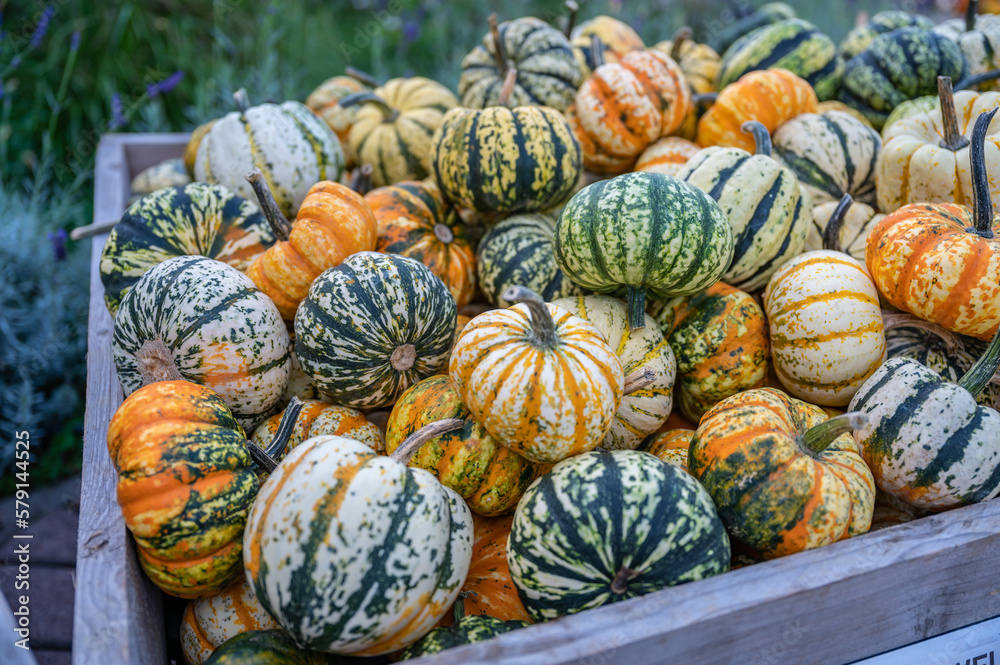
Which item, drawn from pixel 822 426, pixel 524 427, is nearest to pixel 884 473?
pixel 822 426

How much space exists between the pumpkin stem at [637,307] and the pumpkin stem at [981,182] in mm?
976

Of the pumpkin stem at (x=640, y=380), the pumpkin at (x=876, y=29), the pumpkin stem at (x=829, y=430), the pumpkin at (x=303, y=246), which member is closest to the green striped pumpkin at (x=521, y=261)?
the pumpkin at (x=303, y=246)

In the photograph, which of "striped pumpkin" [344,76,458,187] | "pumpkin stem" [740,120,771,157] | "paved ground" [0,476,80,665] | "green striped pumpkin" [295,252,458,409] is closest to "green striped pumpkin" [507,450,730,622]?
"green striped pumpkin" [295,252,458,409]

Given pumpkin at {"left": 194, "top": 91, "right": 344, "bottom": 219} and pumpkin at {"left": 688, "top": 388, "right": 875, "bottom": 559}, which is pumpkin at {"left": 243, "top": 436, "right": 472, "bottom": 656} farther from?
pumpkin at {"left": 194, "top": 91, "right": 344, "bottom": 219}

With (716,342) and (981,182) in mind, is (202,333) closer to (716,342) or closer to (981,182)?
(716,342)

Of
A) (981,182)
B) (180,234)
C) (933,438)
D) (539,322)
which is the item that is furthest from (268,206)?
(981,182)

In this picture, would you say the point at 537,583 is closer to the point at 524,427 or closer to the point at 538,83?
the point at 524,427

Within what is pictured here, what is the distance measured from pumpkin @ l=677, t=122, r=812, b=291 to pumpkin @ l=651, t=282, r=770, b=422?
140 millimetres

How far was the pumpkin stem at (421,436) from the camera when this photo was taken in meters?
1.66

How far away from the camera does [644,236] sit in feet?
6.29

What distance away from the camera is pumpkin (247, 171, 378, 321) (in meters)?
2.21

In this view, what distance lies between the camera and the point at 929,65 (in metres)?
2.99

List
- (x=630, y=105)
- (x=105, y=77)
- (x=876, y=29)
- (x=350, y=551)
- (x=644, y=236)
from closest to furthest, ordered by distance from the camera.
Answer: (x=350, y=551) → (x=644, y=236) → (x=630, y=105) → (x=876, y=29) → (x=105, y=77)

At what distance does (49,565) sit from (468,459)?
2.41 metres
